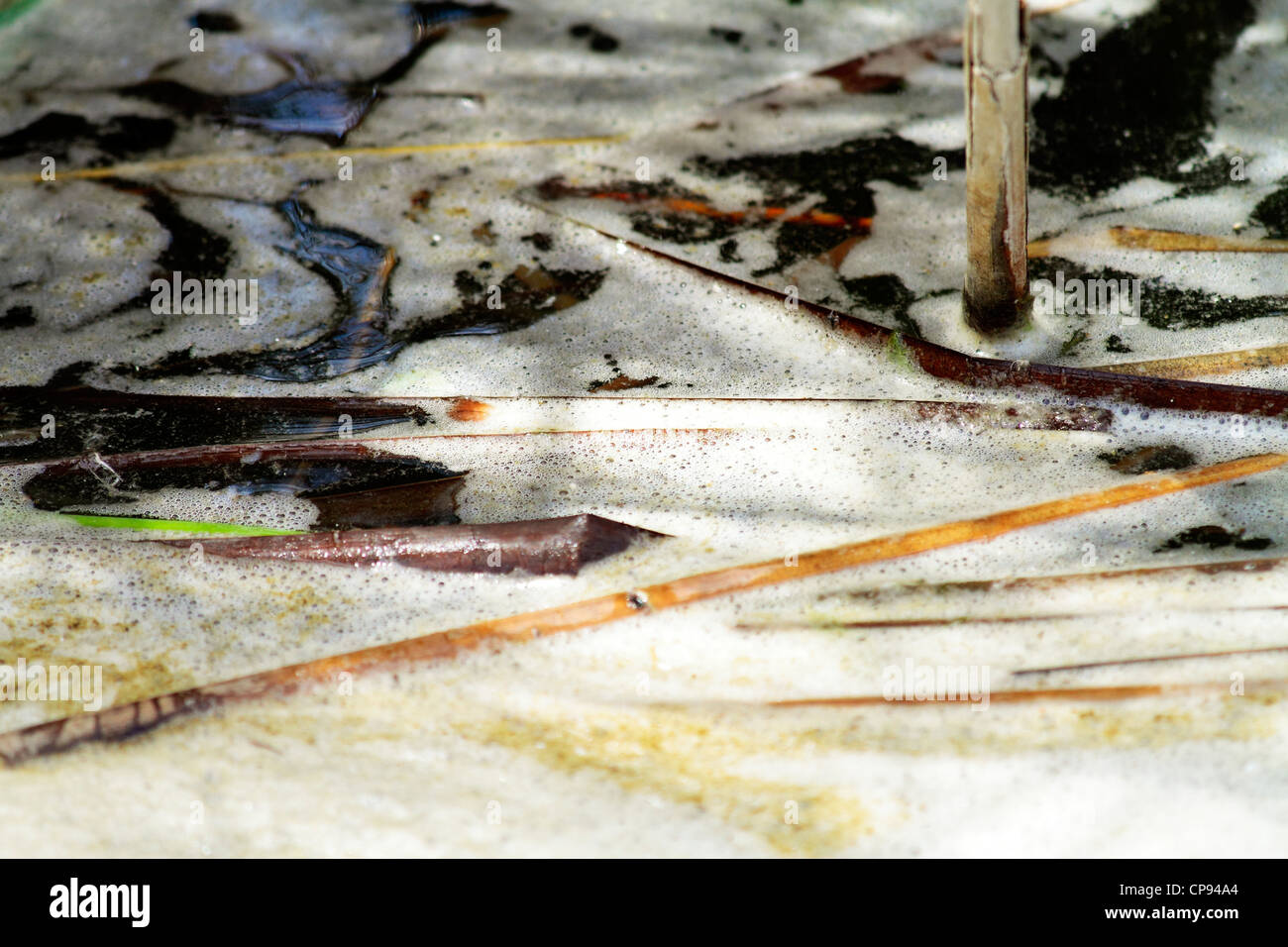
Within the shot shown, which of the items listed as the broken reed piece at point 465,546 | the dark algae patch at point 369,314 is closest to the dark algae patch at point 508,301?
the dark algae patch at point 369,314

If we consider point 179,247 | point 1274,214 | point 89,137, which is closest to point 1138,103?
point 1274,214

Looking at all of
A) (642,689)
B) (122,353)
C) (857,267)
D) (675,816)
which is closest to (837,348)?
(857,267)

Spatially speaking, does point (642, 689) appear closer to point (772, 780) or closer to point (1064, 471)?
point (772, 780)

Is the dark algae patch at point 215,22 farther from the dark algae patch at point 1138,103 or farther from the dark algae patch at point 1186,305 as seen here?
the dark algae patch at point 1186,305

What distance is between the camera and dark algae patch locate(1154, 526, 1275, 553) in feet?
6.48

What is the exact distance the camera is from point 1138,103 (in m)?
3.09

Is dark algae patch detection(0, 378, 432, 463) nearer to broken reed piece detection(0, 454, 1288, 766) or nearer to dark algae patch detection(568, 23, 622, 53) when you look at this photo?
broken reed piece detection(0, 454, 1288, 766)

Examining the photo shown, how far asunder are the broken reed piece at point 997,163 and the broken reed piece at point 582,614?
51 centimetres

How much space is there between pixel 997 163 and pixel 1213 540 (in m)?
0.77

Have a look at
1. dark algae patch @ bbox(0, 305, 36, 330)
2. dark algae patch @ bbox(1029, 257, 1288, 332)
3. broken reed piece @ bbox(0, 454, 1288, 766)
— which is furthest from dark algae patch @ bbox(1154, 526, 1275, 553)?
dark algae patch @ bbox(0, 305, 36, 330)

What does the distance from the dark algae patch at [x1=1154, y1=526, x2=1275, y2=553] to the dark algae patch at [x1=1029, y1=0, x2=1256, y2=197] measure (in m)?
1.14

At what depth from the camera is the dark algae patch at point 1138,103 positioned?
290 cm

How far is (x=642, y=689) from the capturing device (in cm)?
188

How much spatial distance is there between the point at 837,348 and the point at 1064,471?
54 centimetres
